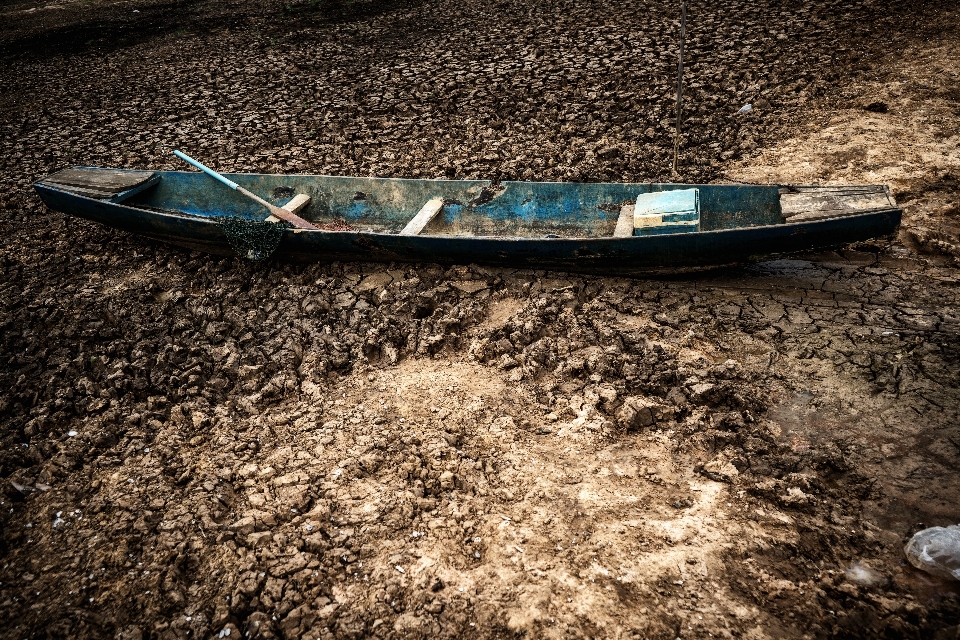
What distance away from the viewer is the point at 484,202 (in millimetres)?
5613

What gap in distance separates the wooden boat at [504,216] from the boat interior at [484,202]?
1 cm

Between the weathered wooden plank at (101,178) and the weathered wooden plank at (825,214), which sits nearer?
the weathered wooden plank at (825,214)

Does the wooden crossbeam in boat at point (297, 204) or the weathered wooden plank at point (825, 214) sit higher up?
the wooden crossbeam in boat at point (297, 204)

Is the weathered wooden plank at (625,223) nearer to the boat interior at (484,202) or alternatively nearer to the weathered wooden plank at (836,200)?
the boat interior at (484,202)

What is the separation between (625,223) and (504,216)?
3.87 feet

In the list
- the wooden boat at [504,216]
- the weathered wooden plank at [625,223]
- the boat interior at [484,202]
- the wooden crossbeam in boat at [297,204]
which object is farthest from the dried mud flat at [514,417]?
the wooden crossbeam in boat at [297,204]

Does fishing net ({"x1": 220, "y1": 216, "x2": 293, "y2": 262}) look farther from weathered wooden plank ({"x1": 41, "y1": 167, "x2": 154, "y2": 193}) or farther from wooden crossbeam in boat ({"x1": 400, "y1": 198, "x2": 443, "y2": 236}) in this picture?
weathered wooden plank ({"x1": 41, "y1": 167, "x2": 154, "y2": 193})

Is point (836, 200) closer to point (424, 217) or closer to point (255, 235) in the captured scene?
point (424, 217)

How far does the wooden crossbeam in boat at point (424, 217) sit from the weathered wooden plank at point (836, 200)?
114 inches

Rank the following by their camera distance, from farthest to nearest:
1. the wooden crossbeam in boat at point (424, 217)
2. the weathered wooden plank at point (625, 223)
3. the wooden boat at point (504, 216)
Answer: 1. the wooden crossbeam in boat at point (424, 217)
2. the weathered wooden plank at point (625, 223)
3. the wooden boat at point (504, 216)

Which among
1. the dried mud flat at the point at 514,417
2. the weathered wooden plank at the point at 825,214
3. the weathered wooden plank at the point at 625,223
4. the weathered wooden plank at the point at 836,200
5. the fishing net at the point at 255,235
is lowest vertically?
the dried mud flat at the point at 514,417

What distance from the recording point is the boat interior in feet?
14.7

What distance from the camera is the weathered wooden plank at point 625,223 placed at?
4816mm

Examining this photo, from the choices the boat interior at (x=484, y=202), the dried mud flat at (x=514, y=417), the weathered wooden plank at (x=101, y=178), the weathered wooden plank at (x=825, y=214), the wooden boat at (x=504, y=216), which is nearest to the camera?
the dried mud flat at (x=514, y=417)
